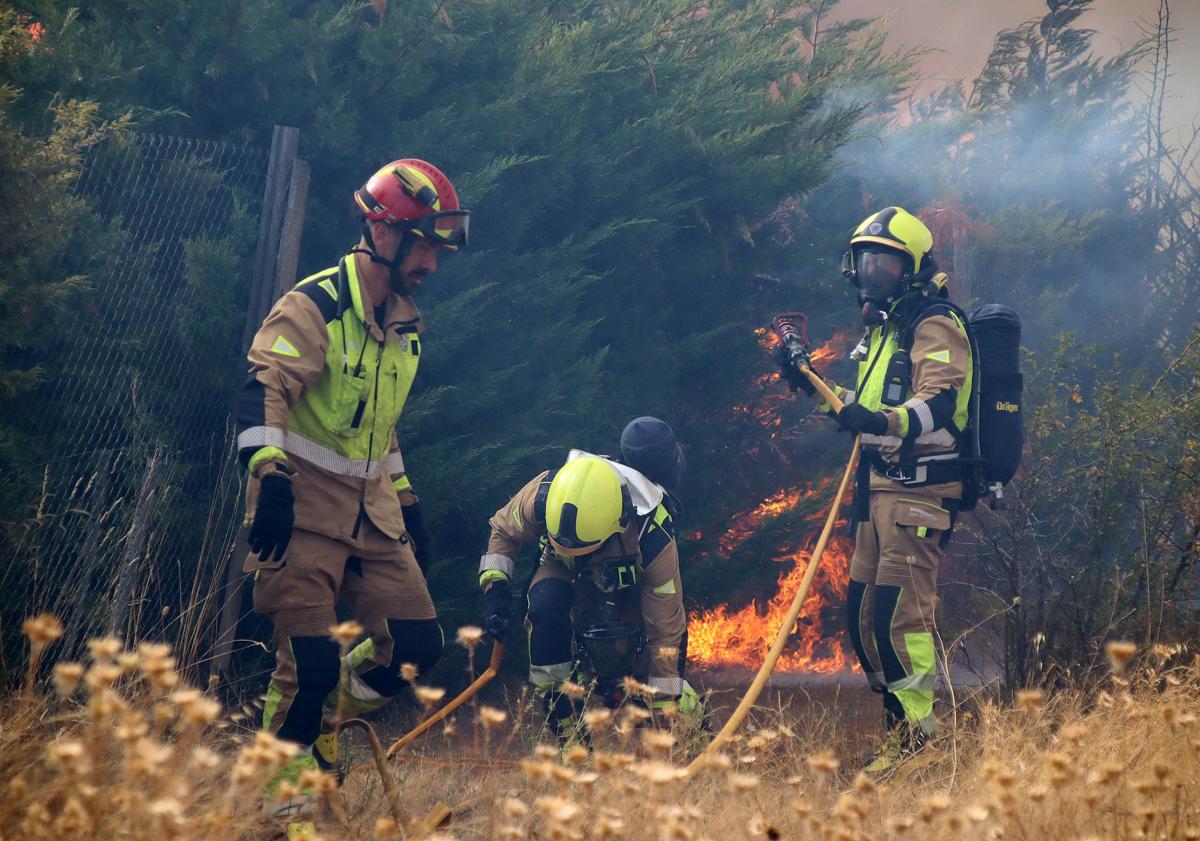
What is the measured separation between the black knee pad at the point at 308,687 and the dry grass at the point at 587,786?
18 cm

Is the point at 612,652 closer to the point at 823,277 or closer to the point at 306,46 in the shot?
the point at 306,46

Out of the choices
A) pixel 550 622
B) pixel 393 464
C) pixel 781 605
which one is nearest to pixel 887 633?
pixel 550 622

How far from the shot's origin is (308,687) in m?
3.85

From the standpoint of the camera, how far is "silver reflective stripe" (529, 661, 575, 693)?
480cm

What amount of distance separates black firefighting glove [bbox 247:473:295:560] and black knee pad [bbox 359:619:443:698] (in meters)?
0.73

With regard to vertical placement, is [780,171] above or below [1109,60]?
below

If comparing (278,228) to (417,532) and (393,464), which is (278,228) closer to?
(393,464)

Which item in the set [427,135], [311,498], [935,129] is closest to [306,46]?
[427,135]

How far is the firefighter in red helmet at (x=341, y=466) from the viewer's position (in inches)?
149

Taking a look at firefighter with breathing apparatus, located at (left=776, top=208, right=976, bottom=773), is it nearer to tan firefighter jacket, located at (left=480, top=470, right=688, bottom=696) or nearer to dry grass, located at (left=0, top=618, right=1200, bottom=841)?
dry grass, located at (left=0, top=618, right=1200, bottom=841)

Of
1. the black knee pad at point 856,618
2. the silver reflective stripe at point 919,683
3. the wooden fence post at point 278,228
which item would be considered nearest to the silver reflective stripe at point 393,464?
the wooden fence post at point 278,228

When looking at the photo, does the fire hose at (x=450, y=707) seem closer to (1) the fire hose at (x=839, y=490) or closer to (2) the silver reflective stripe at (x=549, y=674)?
(2) the silver reflective stripe at (x=549, y=674)

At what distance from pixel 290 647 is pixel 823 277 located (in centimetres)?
629

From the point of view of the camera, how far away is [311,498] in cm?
398
